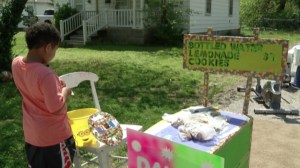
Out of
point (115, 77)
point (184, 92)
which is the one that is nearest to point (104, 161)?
point (184, 92)

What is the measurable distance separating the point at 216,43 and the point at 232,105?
3.11m

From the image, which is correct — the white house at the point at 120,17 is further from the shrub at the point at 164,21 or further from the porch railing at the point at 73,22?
the shrub at the point at 164,21

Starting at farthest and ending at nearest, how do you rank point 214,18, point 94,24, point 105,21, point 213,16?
point 214,18 < point 213,16 < point 105,21 < point 94,24

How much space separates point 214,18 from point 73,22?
26.7 ft

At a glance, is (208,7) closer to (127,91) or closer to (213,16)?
(213,16)

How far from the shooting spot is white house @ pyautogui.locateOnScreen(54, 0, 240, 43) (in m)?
16.0

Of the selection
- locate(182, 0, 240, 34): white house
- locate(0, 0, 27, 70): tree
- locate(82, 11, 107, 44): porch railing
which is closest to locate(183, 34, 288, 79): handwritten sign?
locate(0, 0, 27, 70): tree

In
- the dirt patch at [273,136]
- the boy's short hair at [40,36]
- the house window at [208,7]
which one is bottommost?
the dirt patch at [273,136]

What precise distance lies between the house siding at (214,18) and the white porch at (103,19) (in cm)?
281

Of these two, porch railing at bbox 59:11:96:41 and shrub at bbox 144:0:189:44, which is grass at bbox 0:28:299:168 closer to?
shrub at bbox 144:0:189:44

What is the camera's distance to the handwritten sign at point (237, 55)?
3025 millimetres

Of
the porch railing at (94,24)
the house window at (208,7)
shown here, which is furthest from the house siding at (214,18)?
the porch railing at (94,24)

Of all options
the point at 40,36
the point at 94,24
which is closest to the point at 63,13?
the point at 94,24

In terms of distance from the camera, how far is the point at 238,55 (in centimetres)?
319
